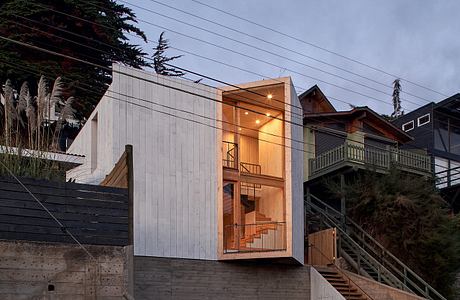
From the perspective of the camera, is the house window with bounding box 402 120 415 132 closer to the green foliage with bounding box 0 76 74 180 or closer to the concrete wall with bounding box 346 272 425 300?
the concrete wall with bounding box 346 272 425 300

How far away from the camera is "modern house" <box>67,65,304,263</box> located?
1672cm

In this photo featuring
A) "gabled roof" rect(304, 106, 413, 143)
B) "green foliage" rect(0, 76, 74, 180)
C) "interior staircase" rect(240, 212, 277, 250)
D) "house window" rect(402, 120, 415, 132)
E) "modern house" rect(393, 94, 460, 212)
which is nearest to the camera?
"green foliage" rect(0, 76, 74, 180)

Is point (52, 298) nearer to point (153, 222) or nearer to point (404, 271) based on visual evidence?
point (153, 222)

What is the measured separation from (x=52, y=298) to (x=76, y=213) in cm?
139

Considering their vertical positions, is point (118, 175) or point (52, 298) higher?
point (118, 175)

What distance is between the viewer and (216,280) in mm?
17328

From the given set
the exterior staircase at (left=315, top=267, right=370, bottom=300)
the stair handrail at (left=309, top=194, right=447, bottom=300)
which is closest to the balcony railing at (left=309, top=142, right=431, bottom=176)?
the stair handrail at (left=309, top=194, right=447, bottom=300)

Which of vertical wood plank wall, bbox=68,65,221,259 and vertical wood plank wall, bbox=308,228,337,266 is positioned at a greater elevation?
vertical wood plank wall, bbox=68,65,221,259

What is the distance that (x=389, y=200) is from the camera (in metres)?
21.8

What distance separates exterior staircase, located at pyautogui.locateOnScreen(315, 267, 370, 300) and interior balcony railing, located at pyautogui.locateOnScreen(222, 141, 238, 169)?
4052mm

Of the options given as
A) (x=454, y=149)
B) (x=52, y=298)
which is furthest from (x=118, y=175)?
(x=454, y=149)

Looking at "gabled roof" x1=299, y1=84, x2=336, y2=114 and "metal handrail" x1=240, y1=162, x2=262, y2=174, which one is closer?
"metal handrail" x1=240, y1=162, x2=262, y2=174

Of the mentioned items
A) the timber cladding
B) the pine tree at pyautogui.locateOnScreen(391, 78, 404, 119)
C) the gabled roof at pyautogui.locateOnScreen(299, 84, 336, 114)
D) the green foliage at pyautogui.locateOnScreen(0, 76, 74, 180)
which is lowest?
the timber cladding

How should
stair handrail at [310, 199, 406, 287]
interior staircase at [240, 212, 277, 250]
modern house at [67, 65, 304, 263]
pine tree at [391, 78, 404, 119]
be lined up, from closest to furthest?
modern house at [67, 65, 304, 263] → interior staircase at [240, 212, 277, 250] → stair handrail at [310, 199, 406, 287] → pine tree at [391, 78, 404, 119]
